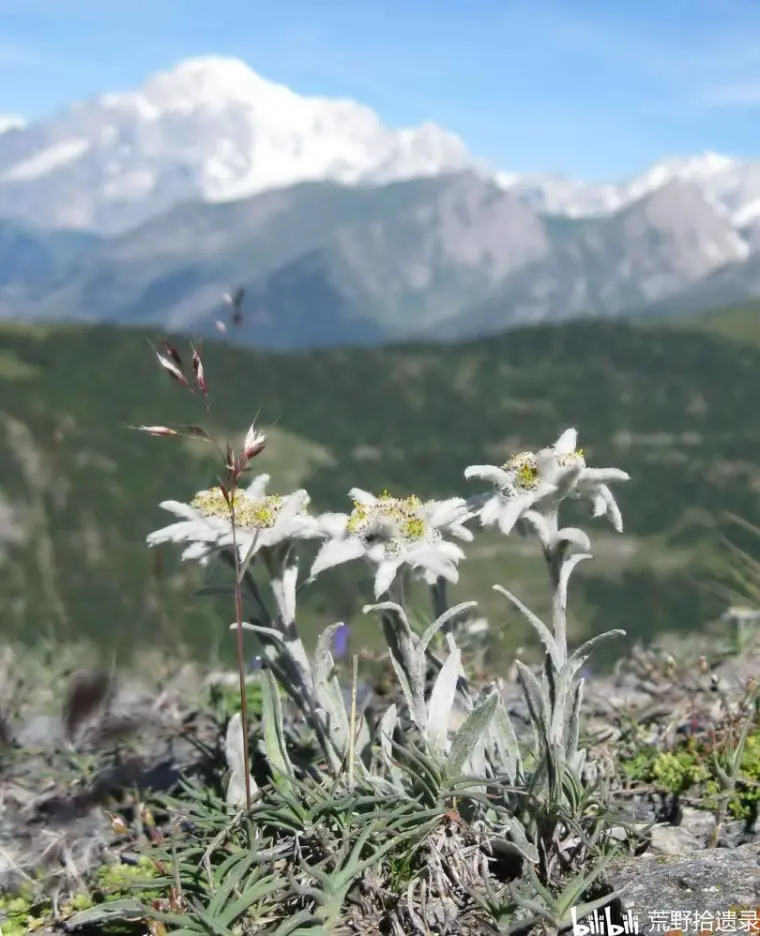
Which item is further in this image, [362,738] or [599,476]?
[362,738]

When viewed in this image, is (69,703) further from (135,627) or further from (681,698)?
(135,627)

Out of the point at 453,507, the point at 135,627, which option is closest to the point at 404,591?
the point at 453,507

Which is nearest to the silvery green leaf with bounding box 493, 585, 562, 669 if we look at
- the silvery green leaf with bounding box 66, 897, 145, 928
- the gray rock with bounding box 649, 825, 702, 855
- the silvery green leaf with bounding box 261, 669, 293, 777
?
the gray rock with bounding box 649, 825, 702, 855

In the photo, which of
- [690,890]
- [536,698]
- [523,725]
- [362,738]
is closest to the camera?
[690,890]

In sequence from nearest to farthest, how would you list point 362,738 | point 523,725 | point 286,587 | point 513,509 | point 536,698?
1. point 513,509
2. point 536,698
3. point 286,587
4. point 362,738
5. point 523,725

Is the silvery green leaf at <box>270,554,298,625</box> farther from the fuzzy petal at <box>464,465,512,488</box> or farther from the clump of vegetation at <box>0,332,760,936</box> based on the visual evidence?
the fuzzy petal at <box>464,465,512,488</box>

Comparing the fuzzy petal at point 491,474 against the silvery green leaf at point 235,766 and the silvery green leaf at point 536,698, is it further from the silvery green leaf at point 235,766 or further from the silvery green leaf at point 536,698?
the silvery green leaf at point 235,766

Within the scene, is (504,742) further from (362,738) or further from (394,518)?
(394,518)

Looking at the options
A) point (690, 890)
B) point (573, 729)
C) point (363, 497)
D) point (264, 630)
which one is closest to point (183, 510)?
point (264, 630)
